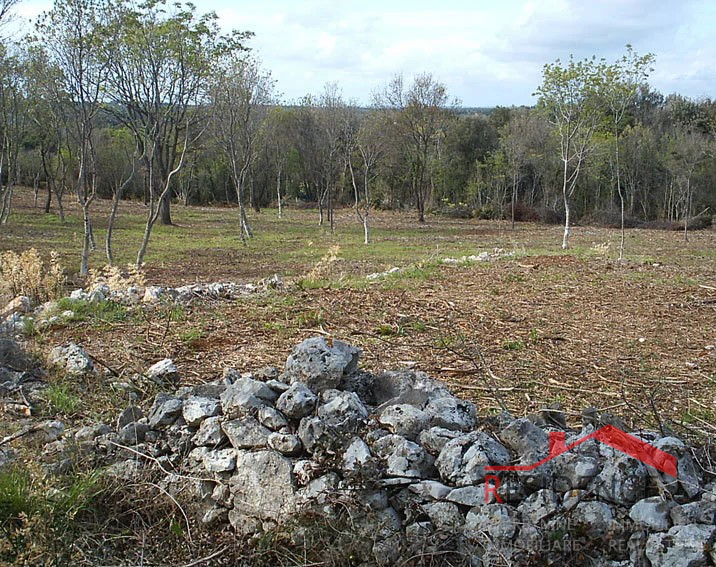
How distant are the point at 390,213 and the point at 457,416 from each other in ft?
135

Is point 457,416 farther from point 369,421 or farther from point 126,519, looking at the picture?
point 126,519

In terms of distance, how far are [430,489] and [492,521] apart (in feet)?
0.97

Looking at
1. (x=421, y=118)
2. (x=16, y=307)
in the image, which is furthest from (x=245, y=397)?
(x=421, y=118)

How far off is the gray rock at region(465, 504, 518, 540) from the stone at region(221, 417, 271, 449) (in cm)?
106

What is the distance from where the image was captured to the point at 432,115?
1447 inches

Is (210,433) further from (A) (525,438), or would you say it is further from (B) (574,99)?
(B) (574,99)

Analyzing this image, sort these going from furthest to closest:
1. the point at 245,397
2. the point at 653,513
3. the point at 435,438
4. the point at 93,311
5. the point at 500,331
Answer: the point at 93,311 < the point at 500,331 < the point at 245,397 < the point at 435,438 < the point at 653,513

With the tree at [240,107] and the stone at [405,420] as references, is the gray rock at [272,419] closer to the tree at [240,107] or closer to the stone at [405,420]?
the stone at [405,420]

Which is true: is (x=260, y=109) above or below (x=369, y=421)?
above

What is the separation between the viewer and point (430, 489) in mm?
2727

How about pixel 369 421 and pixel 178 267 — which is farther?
pixel 178 267

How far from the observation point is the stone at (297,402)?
10.4 feet

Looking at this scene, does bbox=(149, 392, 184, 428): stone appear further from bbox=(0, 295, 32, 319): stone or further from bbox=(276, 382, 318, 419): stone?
bbox=(0, 295, 32, 319): stone

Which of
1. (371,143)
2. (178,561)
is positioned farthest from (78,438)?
(371,143)
